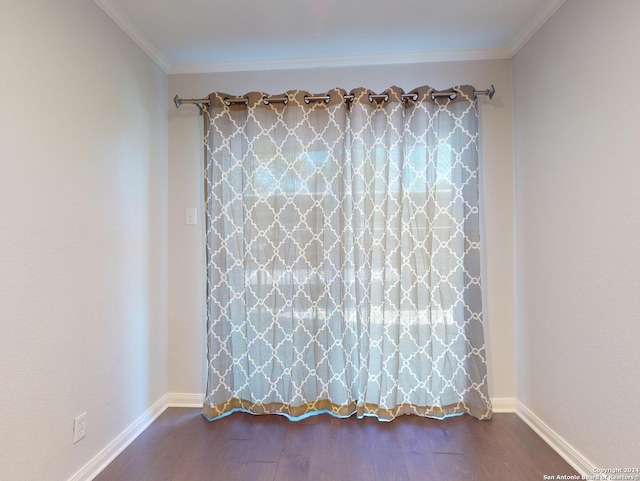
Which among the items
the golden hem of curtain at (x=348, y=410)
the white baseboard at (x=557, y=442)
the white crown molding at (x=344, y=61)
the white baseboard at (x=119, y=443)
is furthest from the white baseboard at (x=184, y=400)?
the white crown molding at (x=344, y=61)

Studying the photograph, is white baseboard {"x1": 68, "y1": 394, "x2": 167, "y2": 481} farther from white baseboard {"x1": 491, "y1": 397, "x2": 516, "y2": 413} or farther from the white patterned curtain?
white baseboard {"x1": 491, "y1": 397, "x2": 516, "y2": 413}

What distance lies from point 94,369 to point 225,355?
743mm

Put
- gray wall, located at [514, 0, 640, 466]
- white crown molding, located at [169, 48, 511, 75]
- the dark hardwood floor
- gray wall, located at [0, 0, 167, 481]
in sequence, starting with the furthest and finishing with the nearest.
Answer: white crown molding, located at [169, 48, 511, 75], the dark hardwood floor, gray wall, located at [514, 0, 640, 466], gray wall, located at [0, 0, 167, 481]

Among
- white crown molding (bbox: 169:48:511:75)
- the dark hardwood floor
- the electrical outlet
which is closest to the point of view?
the electrical outlet

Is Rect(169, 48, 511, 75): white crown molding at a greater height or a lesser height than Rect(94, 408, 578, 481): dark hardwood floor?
greater

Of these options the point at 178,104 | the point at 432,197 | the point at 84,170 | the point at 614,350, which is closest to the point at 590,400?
the point at 614,350

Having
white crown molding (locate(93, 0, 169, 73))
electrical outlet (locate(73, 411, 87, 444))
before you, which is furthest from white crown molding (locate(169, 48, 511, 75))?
electrical outlet (locate(73, 411, 87, 444))

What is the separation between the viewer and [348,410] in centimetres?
207

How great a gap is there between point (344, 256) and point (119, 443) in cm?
167

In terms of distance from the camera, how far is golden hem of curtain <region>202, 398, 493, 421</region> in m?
2.05

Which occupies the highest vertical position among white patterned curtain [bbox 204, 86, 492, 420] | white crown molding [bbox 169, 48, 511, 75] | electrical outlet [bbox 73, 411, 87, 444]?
white crown molding [bbox 169, 48, 511, 75]

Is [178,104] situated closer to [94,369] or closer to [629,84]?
[94,369]

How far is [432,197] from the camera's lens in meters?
2.08

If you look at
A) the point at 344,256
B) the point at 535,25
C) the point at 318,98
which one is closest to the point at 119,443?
the point at 344,256
